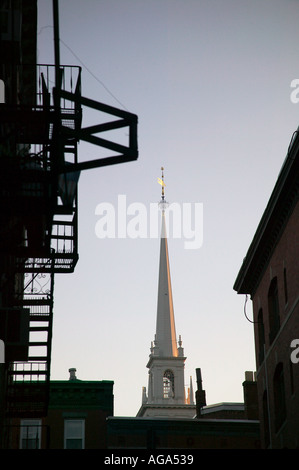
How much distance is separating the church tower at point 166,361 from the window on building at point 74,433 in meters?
63.3

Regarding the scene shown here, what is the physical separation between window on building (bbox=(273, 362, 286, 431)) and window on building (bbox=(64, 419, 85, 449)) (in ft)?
61.7

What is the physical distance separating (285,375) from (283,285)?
132 inches

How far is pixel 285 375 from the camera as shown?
31297 millimetres

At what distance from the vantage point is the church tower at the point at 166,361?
119m

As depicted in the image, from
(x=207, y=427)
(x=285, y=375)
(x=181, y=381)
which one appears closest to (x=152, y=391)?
(x=181, y=381)

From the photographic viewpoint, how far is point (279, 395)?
3325 centimetres

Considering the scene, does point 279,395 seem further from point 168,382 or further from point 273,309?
point 168,382

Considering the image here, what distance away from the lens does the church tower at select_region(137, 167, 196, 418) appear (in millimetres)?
119250

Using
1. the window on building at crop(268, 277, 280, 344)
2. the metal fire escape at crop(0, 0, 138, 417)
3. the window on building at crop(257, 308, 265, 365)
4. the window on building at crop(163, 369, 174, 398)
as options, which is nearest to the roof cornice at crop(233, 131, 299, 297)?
the window on building at crop(268, 277, 280, 344)

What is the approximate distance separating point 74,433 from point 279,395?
1963cm

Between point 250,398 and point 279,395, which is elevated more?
point 250,398

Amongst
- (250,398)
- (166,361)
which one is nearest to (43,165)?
(250,398)

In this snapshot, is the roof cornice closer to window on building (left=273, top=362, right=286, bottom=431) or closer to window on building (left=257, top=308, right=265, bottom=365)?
window on building (left=257, top=308, right=265, bottom=365)
